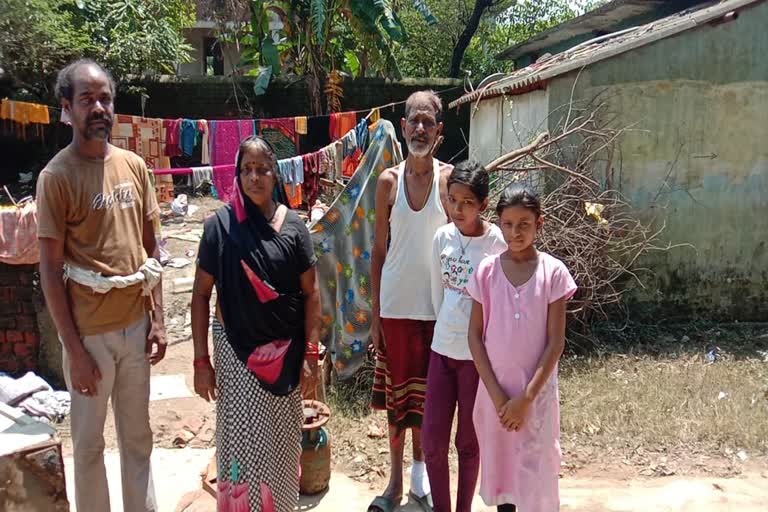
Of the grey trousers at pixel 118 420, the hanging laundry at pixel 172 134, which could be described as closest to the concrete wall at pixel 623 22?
the hanging laundry at pixel 172 134

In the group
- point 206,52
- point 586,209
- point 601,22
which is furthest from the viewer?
point 206,52

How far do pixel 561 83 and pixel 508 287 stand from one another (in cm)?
394

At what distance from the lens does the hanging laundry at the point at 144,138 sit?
9195 millimetres

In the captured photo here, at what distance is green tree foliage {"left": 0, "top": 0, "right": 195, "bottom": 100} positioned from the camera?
975 centimetres

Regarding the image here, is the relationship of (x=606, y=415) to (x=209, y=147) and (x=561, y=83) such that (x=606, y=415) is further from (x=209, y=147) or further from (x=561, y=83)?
(x=209, y=147)

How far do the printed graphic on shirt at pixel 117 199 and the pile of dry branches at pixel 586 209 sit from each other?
2989 millimetres

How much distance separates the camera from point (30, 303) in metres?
4.71

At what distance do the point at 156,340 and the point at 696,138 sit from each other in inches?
206

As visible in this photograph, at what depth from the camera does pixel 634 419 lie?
4043 mm

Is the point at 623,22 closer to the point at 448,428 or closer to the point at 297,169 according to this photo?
the point at 297,169

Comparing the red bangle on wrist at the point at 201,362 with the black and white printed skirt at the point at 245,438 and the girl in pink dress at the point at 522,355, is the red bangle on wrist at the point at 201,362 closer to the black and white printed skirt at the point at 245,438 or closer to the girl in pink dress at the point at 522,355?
the black and white printed skirt at the point at 245,438

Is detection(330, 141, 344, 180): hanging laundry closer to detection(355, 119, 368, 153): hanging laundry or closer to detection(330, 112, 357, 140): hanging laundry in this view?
detection(355, 119, 368, 153): hanging laundry

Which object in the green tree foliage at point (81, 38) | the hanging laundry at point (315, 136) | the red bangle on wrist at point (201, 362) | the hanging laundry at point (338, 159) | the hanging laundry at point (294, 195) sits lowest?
the red bangle on wrist at point (201, 362)

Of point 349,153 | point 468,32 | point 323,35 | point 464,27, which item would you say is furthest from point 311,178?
point 464,27
